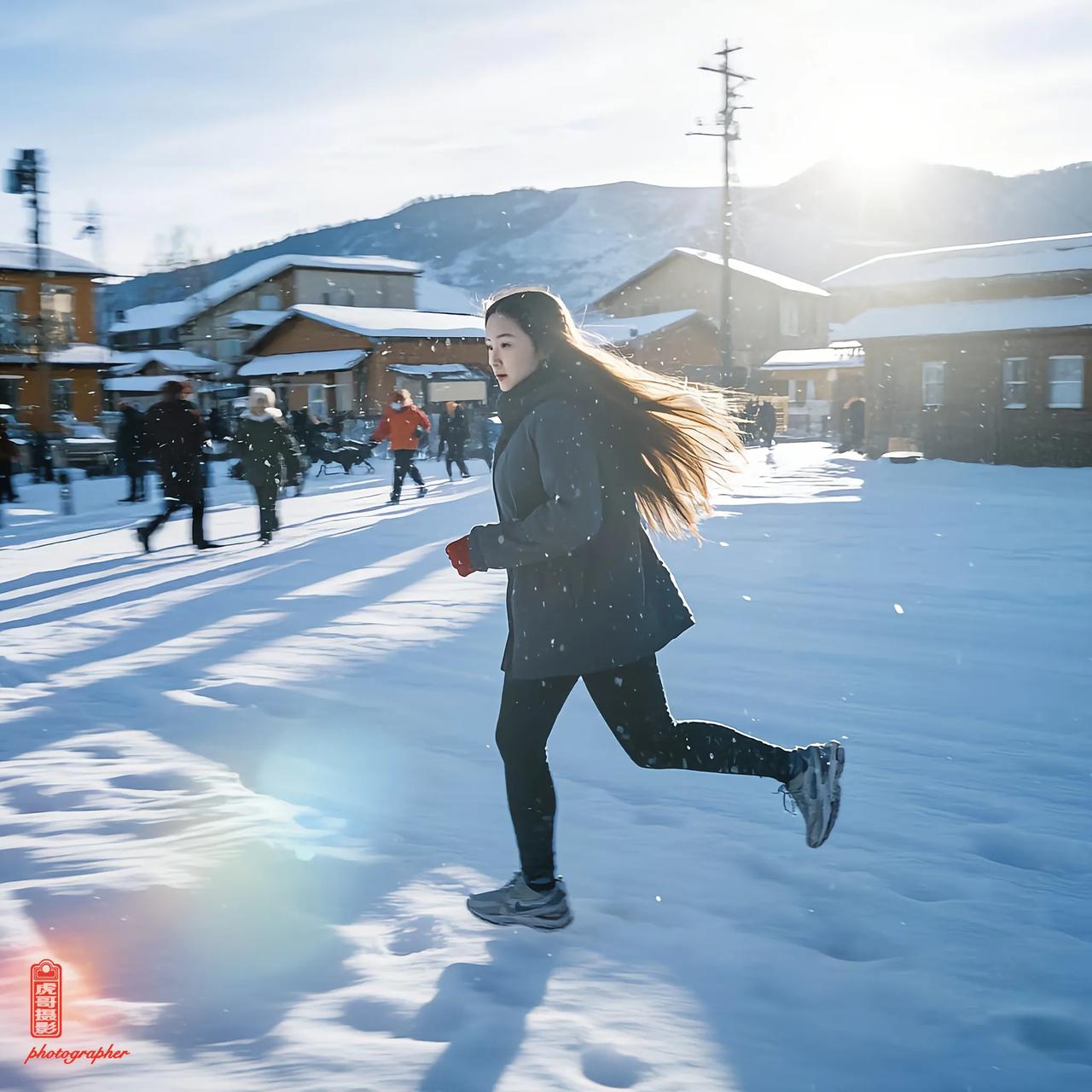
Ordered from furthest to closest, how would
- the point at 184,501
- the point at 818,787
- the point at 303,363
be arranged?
1. the point at 303,363
2. the point at 184,501
3. the point at 818,787

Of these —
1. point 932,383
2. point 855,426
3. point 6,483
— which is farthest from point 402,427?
point 855,426

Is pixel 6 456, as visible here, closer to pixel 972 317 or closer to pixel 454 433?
pixel 454 433

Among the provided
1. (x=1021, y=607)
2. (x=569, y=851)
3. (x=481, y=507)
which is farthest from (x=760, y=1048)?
(x=481, y=507)

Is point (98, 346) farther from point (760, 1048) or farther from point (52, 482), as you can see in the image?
point (760, 1048)

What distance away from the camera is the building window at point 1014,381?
24000 mm

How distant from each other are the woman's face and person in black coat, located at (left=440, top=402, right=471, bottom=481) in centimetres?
1772

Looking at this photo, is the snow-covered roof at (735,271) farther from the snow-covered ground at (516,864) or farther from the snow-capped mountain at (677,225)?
the snow-capped mountain at (677,225)

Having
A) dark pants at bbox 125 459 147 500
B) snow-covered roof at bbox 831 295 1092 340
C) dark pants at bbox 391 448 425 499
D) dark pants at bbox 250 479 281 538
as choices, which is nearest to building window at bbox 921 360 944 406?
snow-covered roof at bbox 831 295 1092 340

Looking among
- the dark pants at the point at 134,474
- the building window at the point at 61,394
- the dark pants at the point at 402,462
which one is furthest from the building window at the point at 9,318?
the dark pants at the point at 402,462

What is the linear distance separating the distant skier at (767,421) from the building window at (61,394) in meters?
22.9

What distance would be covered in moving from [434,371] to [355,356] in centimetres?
291

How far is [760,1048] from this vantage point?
2449mm

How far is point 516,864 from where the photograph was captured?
351cm

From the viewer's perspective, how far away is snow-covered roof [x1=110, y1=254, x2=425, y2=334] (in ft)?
169
